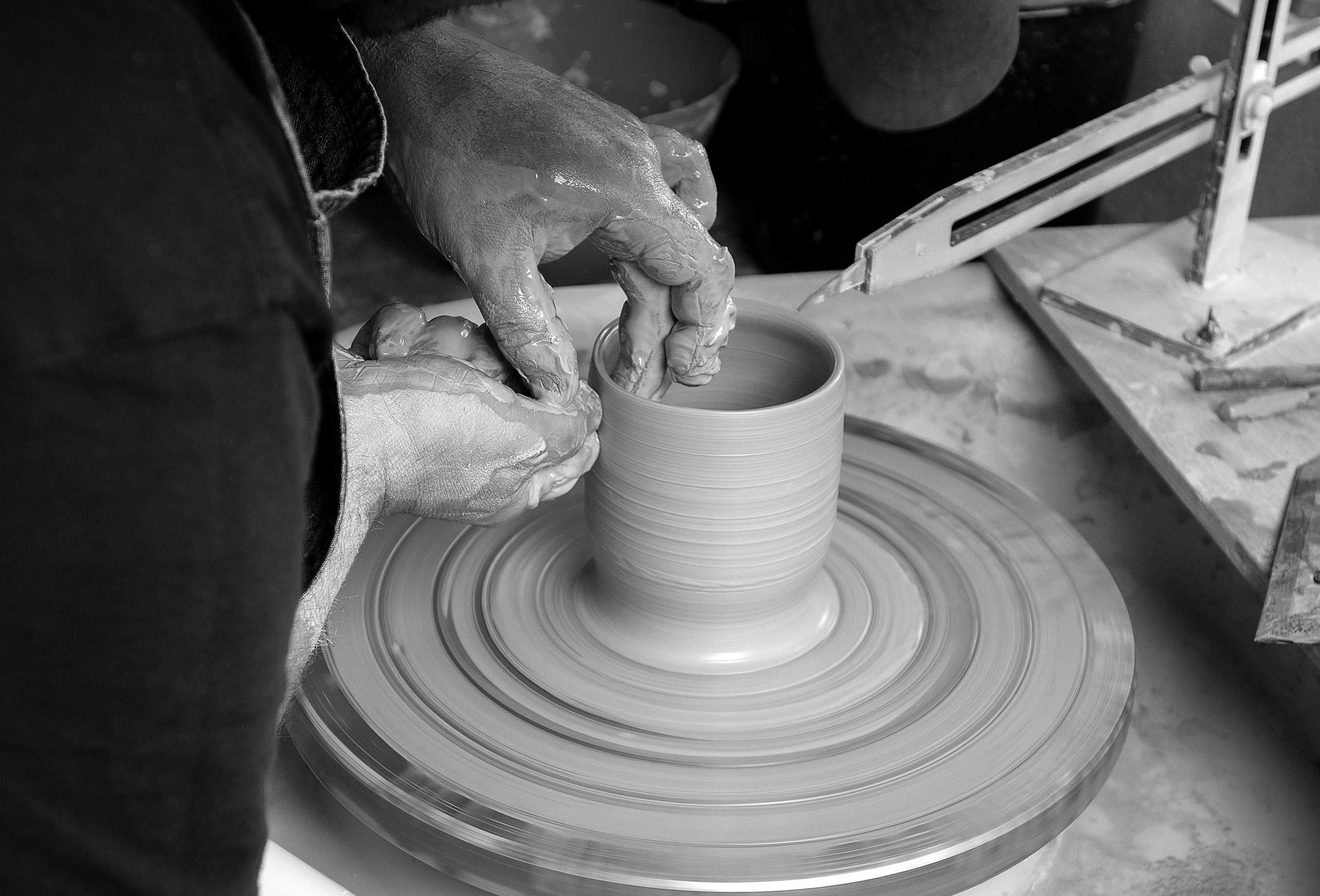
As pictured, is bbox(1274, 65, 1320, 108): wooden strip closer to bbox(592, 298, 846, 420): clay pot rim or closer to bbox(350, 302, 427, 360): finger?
bbox(592, 298, 846, 420): clay pot rim

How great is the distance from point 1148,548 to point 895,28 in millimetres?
→ 815

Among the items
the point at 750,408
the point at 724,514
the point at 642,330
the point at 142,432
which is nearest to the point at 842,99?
the point at 750,408

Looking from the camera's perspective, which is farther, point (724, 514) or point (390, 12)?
point (724, 514)

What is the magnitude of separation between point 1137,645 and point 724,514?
550 millimetres

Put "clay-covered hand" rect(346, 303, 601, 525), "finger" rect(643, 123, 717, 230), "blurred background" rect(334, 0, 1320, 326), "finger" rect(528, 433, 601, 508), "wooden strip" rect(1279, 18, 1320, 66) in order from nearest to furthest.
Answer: "clay-covered hand" rect(346, 303, 601, 525), "finger" rect(528, 433, 601, 508), "finger" rect(643, 123, 717, 230), "wooden strip" rect(1279, 18, 1320, 66), "blurred background" rect(334, 0, 1320, 326)

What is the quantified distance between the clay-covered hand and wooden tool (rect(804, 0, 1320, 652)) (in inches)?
17.9

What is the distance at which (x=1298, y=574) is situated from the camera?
42.2 inches

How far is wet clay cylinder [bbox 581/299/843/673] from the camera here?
969mm

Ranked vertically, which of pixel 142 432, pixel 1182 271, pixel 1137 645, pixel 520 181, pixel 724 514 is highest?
pixel 142 432

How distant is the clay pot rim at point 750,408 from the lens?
3.13ft

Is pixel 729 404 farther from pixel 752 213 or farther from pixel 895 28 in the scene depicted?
pixel 752 213

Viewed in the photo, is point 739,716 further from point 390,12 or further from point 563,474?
point 390,12

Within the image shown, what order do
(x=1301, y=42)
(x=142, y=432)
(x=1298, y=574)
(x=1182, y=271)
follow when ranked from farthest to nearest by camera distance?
(x=1182, y=271)
(x=1301, y=42)
(x=1298, y=574)
(x=142, y=432)

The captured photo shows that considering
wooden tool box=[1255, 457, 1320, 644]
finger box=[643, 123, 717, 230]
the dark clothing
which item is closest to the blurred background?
finger box=[643, 123, 717, 230]
